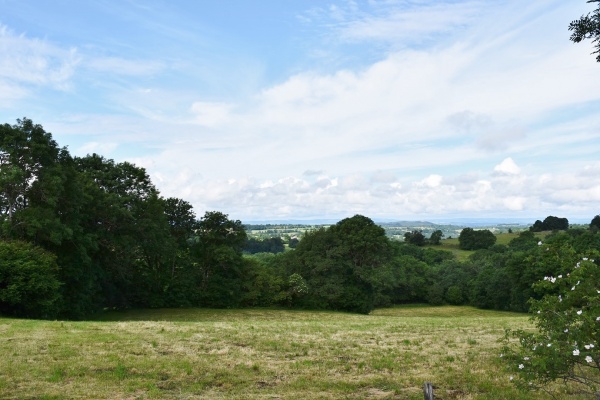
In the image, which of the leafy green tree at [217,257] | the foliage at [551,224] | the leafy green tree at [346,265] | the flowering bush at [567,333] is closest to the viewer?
the flowering bush at [567,333]

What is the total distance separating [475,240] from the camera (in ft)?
428

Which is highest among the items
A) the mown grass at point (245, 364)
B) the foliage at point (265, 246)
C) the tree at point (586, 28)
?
the tree at point (586, 28)

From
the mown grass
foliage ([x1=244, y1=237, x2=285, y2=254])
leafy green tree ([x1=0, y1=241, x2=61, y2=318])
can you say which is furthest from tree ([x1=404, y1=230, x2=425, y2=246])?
the mown grass

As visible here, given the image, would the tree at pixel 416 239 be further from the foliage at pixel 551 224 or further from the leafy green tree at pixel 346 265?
the leafy green tree at pixel 346 265

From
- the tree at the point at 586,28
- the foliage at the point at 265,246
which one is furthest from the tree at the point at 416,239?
the tree at the point at 586,28

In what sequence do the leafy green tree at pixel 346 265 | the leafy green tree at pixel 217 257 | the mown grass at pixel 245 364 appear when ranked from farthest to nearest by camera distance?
1. the leafy green tree at pixel 346 265
2. the leafy green tree at pixel 217 257
3. the mown grass at pixel 245 364

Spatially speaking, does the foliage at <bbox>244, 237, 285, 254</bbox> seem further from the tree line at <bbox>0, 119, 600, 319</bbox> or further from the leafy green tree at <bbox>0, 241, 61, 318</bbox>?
the leafy green tree at <bbox>0, 241, 61, 318</bbox>

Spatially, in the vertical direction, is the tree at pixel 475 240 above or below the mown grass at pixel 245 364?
below

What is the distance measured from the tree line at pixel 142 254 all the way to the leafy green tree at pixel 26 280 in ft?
0.23

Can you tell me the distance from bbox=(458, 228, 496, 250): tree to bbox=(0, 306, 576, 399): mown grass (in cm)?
11949

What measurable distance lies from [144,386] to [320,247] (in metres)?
49.2

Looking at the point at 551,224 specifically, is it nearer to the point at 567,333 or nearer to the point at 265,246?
the point at 265,246

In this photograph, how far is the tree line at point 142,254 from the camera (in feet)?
93.3

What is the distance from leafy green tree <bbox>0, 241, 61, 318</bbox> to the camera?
2594cm
